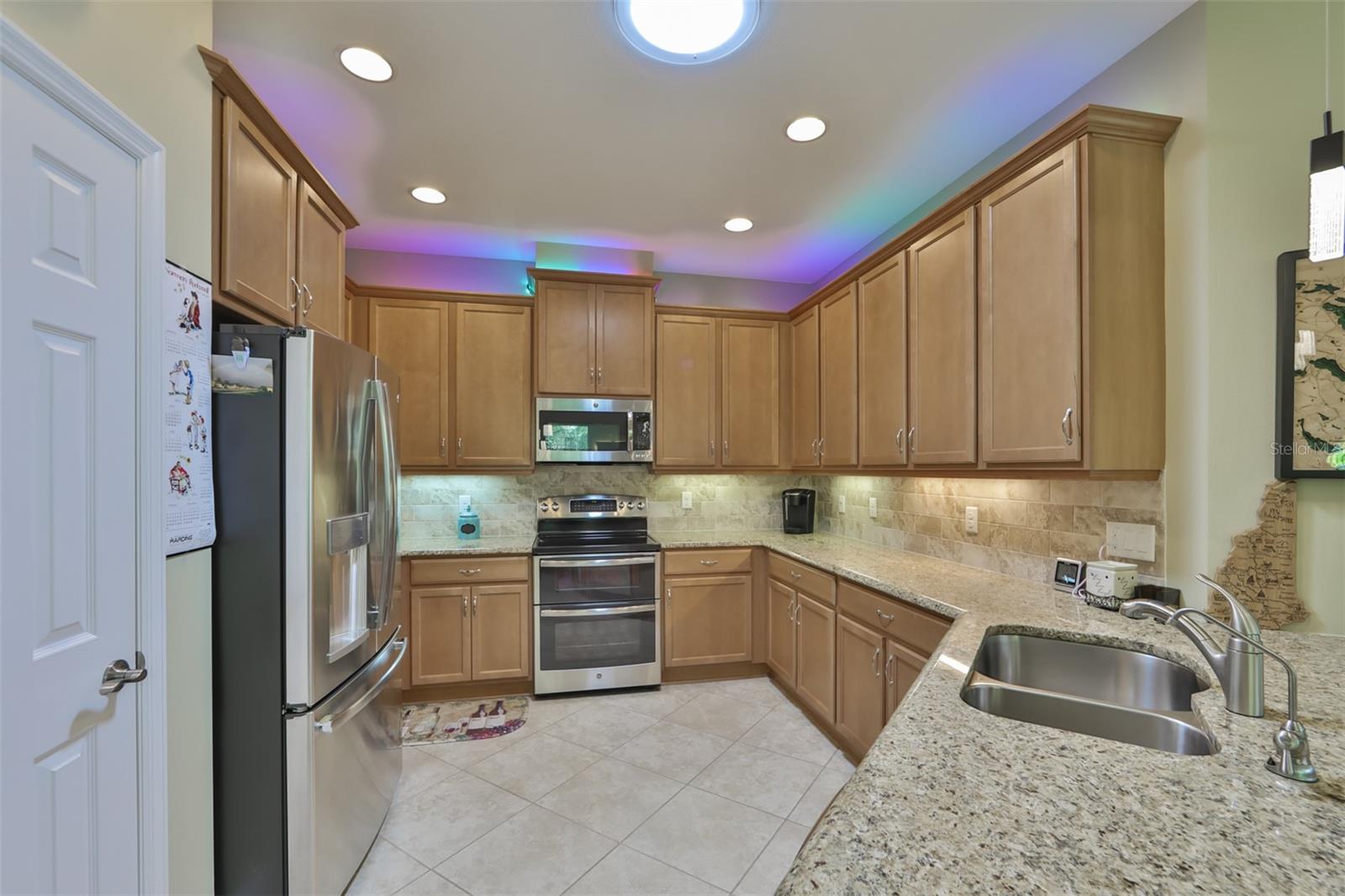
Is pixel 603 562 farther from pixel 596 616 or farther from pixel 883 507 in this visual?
pixel 883 507

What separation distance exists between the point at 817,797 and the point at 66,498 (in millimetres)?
2580

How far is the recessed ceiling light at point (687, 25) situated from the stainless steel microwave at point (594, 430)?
2.08 metres

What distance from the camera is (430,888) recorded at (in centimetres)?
178

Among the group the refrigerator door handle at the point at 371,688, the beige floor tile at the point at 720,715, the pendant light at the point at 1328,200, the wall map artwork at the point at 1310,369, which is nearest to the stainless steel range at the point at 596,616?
the beige floor tile at the point at 720,715

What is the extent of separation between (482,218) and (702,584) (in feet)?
8.55

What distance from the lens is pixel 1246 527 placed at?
5.24 ft

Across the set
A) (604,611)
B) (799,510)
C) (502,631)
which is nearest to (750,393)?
(799,510)

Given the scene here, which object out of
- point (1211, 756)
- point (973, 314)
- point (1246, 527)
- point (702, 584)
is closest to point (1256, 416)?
point (1246, 527)

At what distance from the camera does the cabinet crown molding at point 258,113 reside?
149cm

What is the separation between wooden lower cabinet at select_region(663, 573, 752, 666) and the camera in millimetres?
3422

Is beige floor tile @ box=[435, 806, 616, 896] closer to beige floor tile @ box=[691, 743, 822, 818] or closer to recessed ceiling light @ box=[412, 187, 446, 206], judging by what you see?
beige floor tile @ box=[691, 743, 822, 818]

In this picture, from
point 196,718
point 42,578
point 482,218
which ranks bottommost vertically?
point 196,718

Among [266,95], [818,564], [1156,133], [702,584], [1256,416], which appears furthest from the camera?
[702,584]

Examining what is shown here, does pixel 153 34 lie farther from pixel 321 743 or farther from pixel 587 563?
pixel 587 563
